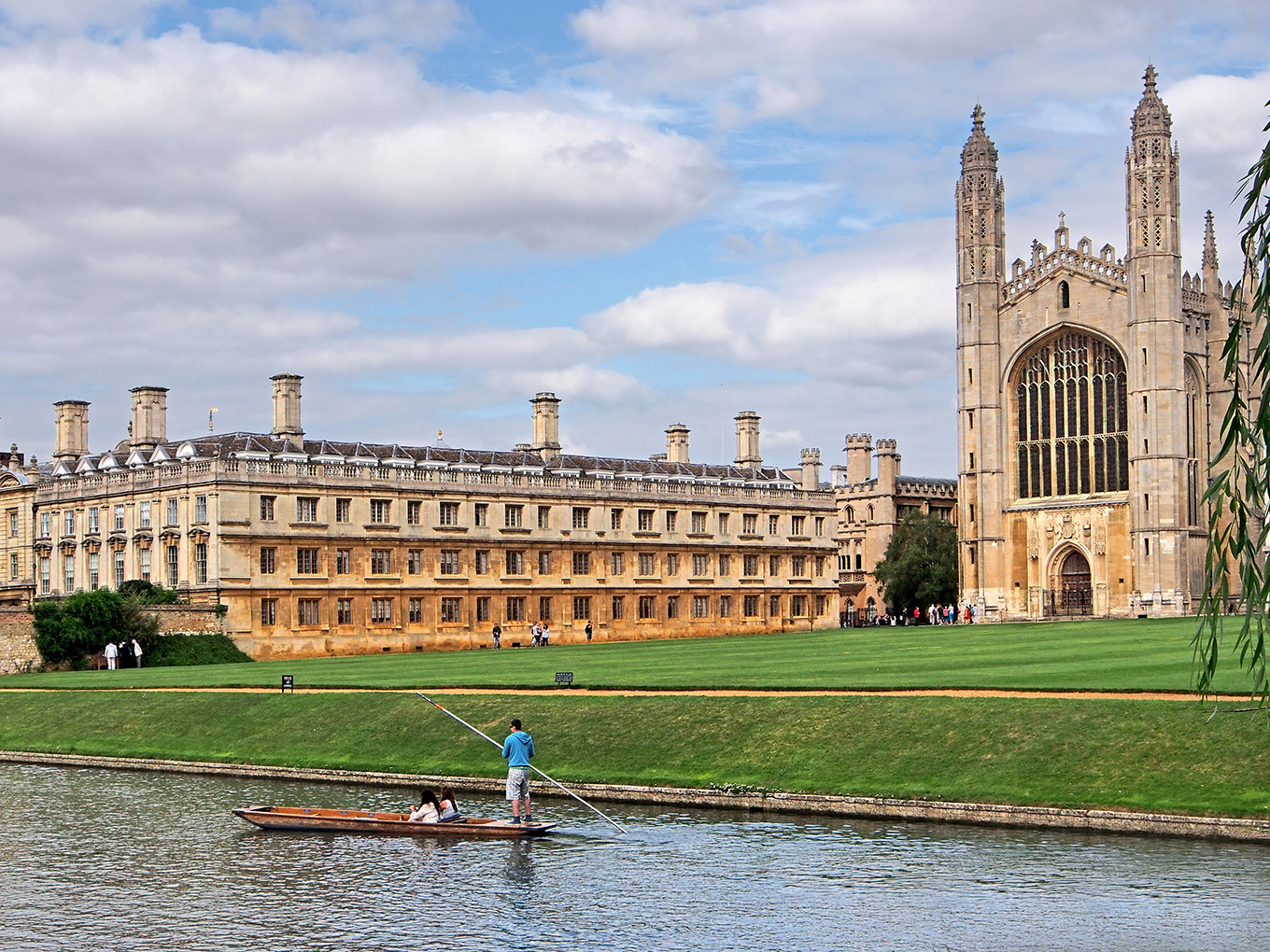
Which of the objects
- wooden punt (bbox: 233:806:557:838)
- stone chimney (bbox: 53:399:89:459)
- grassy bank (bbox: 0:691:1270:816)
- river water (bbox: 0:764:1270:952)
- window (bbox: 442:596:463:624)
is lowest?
river water (bbox: 0:764:1270:952)

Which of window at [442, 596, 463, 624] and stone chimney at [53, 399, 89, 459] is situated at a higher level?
stone chimney at [53, 399, 89, 459]

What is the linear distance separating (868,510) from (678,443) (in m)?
28.5

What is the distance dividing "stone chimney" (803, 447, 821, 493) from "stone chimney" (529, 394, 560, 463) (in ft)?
59.6

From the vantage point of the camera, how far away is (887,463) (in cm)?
11444

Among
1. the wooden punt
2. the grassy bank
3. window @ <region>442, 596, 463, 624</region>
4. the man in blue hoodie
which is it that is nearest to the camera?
the wooden punt

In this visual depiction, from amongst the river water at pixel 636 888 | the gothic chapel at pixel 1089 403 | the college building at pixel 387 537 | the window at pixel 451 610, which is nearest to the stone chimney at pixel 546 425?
the college building at pixel 387 537

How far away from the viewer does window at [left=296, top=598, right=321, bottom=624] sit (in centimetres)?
6525

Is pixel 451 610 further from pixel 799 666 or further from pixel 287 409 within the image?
pixel 799 666

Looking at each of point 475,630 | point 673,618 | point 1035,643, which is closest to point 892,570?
point 673,618

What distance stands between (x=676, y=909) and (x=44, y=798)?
16005 millimetres

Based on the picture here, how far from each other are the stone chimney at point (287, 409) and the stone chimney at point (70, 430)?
1113 cm

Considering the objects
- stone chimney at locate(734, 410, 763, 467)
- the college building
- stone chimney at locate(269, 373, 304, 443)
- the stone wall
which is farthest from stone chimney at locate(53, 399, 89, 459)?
stone chimney at locate(734, 410, 763, 467)

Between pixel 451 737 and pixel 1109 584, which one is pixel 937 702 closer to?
pixel 451 737

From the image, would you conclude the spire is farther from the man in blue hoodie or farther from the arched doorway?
the man in blue hoodie
